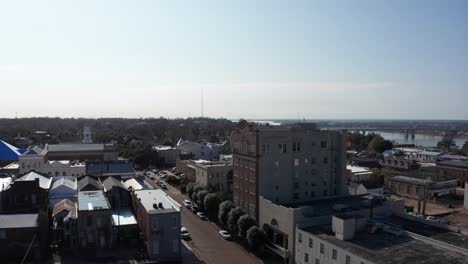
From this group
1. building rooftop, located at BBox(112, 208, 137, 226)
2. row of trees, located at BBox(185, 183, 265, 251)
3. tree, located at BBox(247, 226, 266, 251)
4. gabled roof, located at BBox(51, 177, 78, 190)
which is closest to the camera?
tree, located at BBox(247, 226, 266, 251)

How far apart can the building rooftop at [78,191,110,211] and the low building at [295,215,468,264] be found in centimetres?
2030

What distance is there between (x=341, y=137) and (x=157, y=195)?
23.7 metres

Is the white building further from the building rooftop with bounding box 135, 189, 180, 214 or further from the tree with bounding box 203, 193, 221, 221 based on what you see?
the tree with bounding box 203, 193, 221, 221

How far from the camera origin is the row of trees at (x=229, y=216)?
126ft

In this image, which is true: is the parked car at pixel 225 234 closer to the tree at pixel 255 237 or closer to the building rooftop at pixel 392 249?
the tree at pixel 255 237

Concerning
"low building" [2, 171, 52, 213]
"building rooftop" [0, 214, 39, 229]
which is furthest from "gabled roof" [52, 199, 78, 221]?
"building rooftop" [0, 214, 39, 229]

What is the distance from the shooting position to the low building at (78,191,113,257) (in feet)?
126

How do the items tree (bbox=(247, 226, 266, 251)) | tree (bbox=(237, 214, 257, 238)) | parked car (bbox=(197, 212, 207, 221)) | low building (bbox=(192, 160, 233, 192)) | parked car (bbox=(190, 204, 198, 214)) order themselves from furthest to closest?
low building (bbox=(192, 160, 233, 192)) < parked car (bbox=(190, 204, 198, 214)) < parked car (bbox=(197, 212, 207, 221)) < tree (bbox=(237, 214, 257, 238)) < tree (bbox=(247, 226, 266, 251))

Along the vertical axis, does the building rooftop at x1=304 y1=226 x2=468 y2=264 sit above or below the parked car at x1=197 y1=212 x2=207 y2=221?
above

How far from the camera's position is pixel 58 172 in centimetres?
6950

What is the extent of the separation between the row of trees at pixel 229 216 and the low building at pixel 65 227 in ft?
52.1

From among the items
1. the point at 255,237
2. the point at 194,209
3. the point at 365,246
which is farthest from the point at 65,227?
the point at 365,246

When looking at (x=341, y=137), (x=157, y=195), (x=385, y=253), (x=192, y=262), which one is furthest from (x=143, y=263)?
(x=341, y=137)

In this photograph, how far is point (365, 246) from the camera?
29734mm
